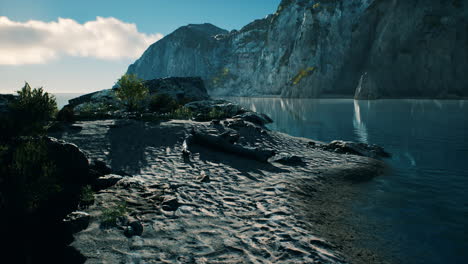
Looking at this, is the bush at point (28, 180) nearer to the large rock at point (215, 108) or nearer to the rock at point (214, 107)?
the rock at point (214, 107)

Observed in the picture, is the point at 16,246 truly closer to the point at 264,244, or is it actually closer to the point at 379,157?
the point at 264,244

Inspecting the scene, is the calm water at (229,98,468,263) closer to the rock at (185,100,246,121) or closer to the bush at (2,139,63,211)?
the bush at (2,139,63,211)

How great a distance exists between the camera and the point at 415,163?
Answer: 15.7 meters

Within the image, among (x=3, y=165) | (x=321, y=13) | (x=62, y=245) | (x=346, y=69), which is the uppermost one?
(x=321, y=13)

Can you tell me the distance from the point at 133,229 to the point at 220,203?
2787mm

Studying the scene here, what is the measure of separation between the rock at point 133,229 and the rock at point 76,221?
41.2 inches

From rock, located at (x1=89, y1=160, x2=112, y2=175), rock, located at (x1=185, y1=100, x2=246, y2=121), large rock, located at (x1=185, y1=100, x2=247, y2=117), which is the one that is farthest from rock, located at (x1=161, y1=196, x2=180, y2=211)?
large rock, located at (x1=185, y1=100, x2=247, y2=117)

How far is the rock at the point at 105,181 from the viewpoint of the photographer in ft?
28.8

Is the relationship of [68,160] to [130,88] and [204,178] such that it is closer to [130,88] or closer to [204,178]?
[204,178]

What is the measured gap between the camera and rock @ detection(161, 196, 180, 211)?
775 centimetres

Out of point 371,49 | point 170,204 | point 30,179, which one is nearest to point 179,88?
point 170,204

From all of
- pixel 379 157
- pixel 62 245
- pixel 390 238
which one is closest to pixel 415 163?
pixel 379 157

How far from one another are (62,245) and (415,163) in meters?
17.5

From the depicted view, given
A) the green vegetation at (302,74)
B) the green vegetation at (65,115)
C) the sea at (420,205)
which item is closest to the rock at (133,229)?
the sea at (420,205)
